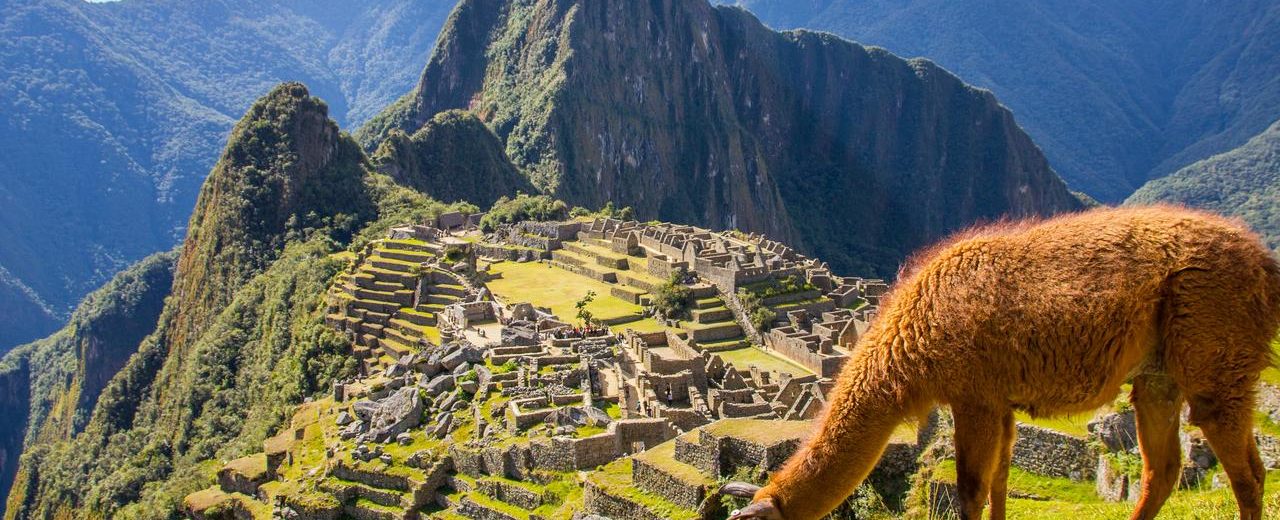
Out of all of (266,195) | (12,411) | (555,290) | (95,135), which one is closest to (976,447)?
(555,290)

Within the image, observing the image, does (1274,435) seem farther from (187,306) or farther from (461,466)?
(187,306)

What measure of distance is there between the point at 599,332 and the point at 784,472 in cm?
2373

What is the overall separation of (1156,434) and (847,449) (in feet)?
5.74

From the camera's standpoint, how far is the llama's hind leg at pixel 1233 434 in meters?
5.01

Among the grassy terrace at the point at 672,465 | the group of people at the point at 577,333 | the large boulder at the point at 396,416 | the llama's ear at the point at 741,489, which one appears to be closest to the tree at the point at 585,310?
the group of people at the point at 577,333

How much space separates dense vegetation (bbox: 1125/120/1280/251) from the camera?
240ft

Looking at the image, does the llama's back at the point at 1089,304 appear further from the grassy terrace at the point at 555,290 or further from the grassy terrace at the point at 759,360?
the grassy terrace at the point at 555,290

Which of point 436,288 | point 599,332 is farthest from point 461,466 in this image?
point 436,288

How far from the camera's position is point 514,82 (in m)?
127

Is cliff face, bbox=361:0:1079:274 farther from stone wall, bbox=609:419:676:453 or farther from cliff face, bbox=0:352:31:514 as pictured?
stone wall, bbox=609:419:676:453

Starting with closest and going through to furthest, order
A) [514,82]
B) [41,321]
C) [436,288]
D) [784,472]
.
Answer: [784,472], [436,288], [41,321], [514,82]

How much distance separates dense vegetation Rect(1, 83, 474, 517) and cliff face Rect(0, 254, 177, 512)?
9.12 m

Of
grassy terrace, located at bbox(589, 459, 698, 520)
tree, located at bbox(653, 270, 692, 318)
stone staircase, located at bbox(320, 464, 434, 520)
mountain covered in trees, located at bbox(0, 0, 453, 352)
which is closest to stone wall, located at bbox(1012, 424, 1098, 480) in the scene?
grassy terrace, located at bbox(589, 459, 698, 520)

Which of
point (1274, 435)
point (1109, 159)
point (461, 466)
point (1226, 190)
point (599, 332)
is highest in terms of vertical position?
point (1109, 159)
